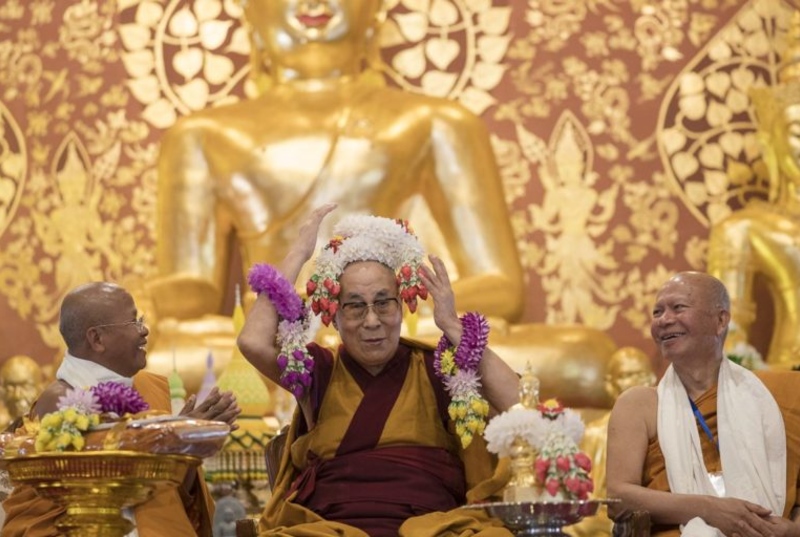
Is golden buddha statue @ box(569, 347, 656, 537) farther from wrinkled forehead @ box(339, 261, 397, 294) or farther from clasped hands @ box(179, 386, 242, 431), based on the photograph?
clasped hands @ box(179, 386, 242, 431)

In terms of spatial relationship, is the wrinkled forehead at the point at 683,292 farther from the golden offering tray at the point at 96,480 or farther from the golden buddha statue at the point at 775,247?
the golden buddha statue at the point at 775,247

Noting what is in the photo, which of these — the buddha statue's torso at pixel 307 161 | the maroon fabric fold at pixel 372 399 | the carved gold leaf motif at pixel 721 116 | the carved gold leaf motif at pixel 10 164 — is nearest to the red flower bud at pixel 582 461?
the maroon fabric fold at pixel 372 399

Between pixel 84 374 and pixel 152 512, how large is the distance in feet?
1.21

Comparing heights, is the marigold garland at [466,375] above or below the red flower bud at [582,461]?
above

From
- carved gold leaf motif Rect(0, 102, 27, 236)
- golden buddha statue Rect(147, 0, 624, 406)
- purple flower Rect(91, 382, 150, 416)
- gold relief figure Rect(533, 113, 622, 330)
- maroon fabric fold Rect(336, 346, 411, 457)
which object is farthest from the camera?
carved gold leaf motif Rect(0, 102, 27, 236)

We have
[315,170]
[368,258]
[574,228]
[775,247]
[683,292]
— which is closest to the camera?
[368,258]

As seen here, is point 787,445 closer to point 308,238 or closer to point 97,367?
point 308,238

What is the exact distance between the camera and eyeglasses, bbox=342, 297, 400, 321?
424 centimetres

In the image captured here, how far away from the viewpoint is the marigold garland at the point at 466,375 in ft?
13.5

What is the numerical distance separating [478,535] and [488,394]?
15.8 inches

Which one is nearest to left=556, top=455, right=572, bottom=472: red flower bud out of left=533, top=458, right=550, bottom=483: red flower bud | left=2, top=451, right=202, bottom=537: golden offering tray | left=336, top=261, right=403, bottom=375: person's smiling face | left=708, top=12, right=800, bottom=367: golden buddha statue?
left=533, top=458, right=550, bottom=483: red flower bud

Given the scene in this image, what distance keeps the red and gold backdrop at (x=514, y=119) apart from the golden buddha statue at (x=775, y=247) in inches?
16.2

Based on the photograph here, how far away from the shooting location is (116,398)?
382cm

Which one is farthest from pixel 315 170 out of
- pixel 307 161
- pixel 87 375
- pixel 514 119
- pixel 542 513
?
pixel 542 513
